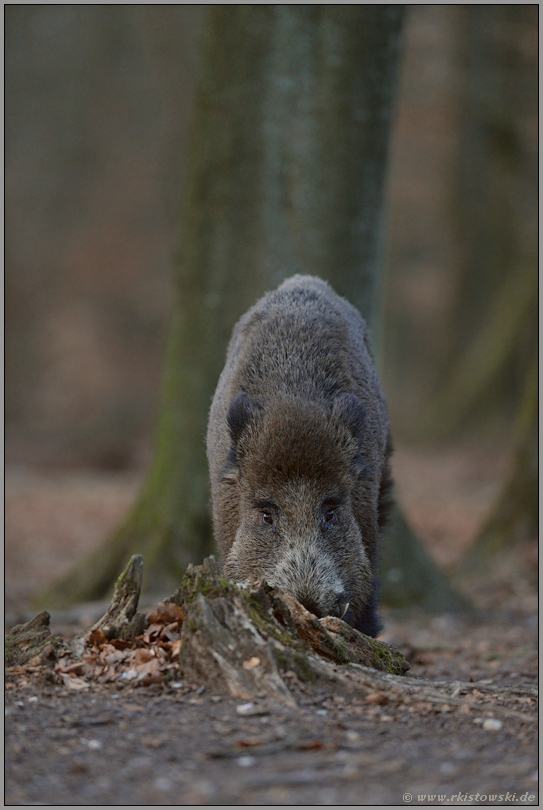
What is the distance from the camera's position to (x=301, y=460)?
5855 mm

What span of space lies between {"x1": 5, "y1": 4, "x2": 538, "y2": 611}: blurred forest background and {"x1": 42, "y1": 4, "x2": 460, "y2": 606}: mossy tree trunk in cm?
694

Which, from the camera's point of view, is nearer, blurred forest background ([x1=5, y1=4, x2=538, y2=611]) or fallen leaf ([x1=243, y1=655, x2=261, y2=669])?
fallen leaf ([x1=243, y1=655, x2=261, y2=669])

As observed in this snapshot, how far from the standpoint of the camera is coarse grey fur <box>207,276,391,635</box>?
18.8 feet

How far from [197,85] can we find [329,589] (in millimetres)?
6367

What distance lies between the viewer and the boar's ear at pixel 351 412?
6.12 m

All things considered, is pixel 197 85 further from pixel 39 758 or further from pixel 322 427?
pixel 39 758

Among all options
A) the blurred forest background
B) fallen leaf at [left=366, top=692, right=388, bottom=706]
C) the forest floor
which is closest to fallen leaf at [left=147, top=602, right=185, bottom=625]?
the forest floor

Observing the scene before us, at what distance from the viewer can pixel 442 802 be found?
3451mm

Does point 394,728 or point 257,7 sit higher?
point 257,7

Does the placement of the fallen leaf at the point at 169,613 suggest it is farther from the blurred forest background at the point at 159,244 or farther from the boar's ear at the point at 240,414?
the blurred forest background at the point at 159,244

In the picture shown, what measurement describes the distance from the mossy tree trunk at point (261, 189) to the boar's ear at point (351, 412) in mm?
3177

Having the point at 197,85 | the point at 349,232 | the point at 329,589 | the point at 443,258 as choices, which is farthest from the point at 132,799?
the point at 443,258

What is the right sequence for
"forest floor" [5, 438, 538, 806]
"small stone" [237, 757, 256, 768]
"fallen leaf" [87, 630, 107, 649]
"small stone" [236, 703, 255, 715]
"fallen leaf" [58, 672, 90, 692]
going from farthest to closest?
"fallen leaf" [87, 630, 107, 649]
"fallen leaf" [58, 672, 90, 692]
"small stone" [236, 703, 255, 715]
"small stone" [237, 757, 256, 768]
"forest floor" [5, 438, 538, 806]

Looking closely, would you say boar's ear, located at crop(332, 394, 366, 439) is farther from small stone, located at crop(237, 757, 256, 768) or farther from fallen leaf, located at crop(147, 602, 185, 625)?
small stone, located at crop(237, 757, 256, 768)
